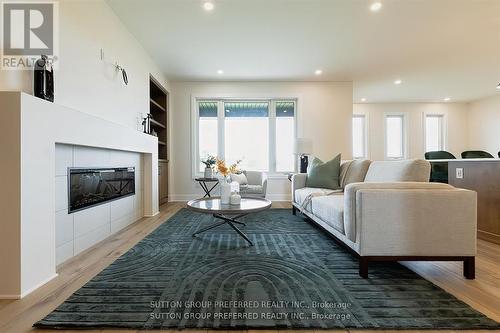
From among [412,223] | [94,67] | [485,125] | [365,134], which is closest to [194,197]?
[94,67]

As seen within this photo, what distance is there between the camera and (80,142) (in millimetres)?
2254

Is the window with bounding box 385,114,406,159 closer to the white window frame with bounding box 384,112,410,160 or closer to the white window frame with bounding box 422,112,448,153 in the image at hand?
the white window frame with bounding box 384,112,410,160

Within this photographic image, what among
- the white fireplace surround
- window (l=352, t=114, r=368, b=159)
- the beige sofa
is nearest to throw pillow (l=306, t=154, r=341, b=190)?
the beige sofa

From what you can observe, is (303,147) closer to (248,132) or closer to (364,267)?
(248,132)

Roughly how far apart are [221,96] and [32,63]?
4.11 meters

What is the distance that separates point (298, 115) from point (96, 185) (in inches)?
174

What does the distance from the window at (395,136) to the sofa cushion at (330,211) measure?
6.32 meters

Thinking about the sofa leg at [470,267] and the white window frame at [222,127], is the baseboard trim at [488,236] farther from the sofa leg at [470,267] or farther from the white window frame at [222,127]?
the white window frame at [222,127]

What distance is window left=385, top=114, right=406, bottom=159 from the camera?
7930mm

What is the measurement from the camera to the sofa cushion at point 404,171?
220 cm

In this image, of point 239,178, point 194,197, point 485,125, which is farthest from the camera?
point 485,125

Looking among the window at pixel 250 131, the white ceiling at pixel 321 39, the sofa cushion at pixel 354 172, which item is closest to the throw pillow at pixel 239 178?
the window at pixel 250 131

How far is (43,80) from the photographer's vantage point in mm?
1884

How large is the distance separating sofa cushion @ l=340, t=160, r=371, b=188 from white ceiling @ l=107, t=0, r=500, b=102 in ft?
6.22
